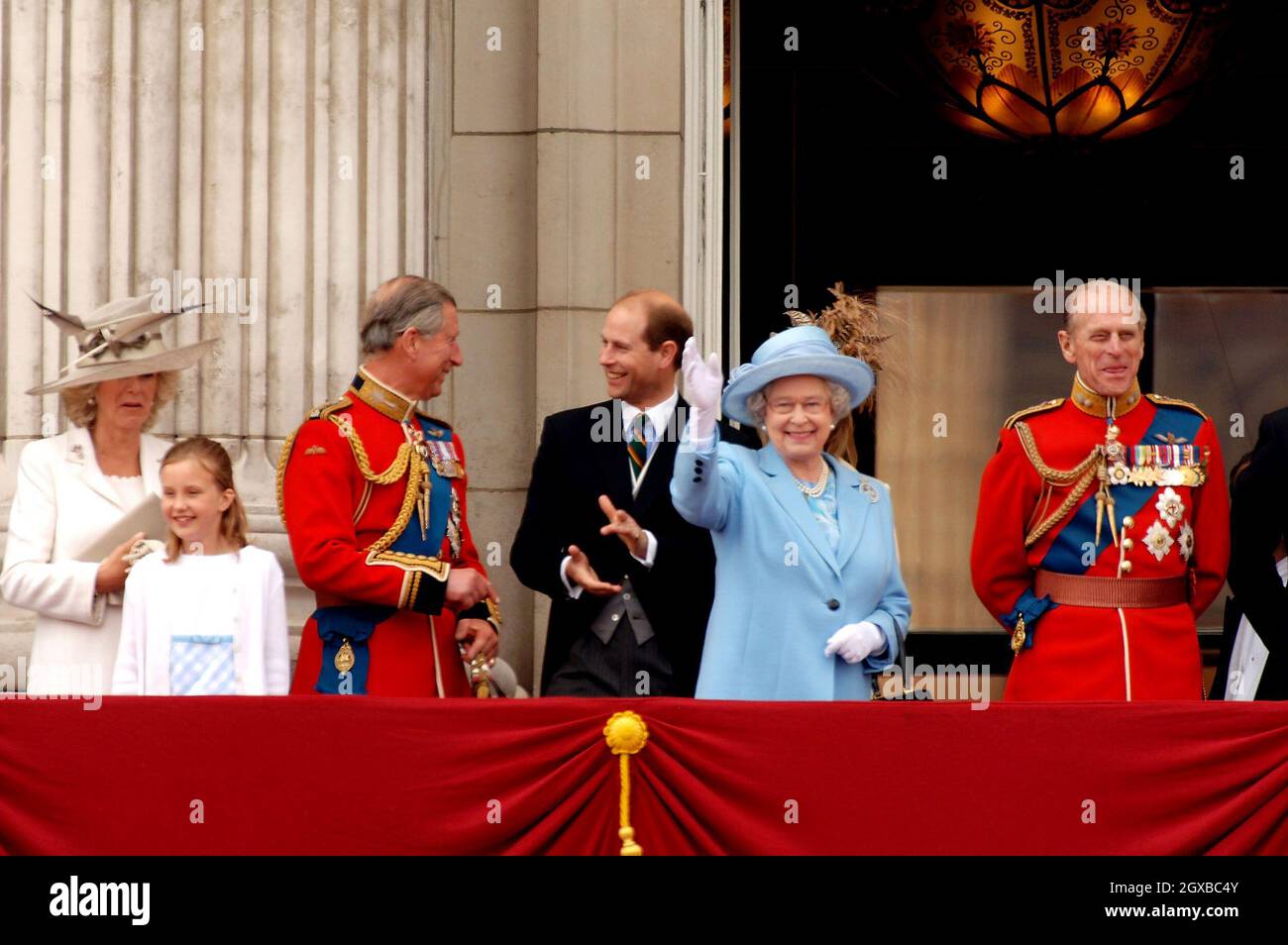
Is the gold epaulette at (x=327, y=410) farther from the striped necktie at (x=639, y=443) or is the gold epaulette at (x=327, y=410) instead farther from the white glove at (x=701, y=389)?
the white glove at (x=701, y=389)

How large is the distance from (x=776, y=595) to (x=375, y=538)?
1.19 metres

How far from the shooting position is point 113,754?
214 inches

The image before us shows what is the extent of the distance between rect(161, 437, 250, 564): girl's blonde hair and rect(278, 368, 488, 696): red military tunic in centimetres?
15

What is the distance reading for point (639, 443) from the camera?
6.47m

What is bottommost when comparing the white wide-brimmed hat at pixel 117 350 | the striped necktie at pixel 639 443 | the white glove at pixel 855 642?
the white glove at pixel 855 642

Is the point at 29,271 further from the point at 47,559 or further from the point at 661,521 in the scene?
the point at 661,521

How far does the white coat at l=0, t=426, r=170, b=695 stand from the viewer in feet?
21.0

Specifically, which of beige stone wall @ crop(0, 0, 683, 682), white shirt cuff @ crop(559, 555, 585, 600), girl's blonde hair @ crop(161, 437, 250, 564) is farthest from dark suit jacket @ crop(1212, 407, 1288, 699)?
beige stone wall @ crop(0, 0, 683, 682)

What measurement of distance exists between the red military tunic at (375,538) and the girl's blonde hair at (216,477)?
152mm

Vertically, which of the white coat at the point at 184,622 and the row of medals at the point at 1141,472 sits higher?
the row of medals at the point at 1141,472

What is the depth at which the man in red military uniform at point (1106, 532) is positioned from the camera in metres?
6.49

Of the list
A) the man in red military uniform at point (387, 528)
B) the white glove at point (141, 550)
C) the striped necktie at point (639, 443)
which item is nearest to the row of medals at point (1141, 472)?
the striped necktie at point (639, 443)

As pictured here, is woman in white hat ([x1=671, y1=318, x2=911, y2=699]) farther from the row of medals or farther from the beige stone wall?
the beige stone wall
